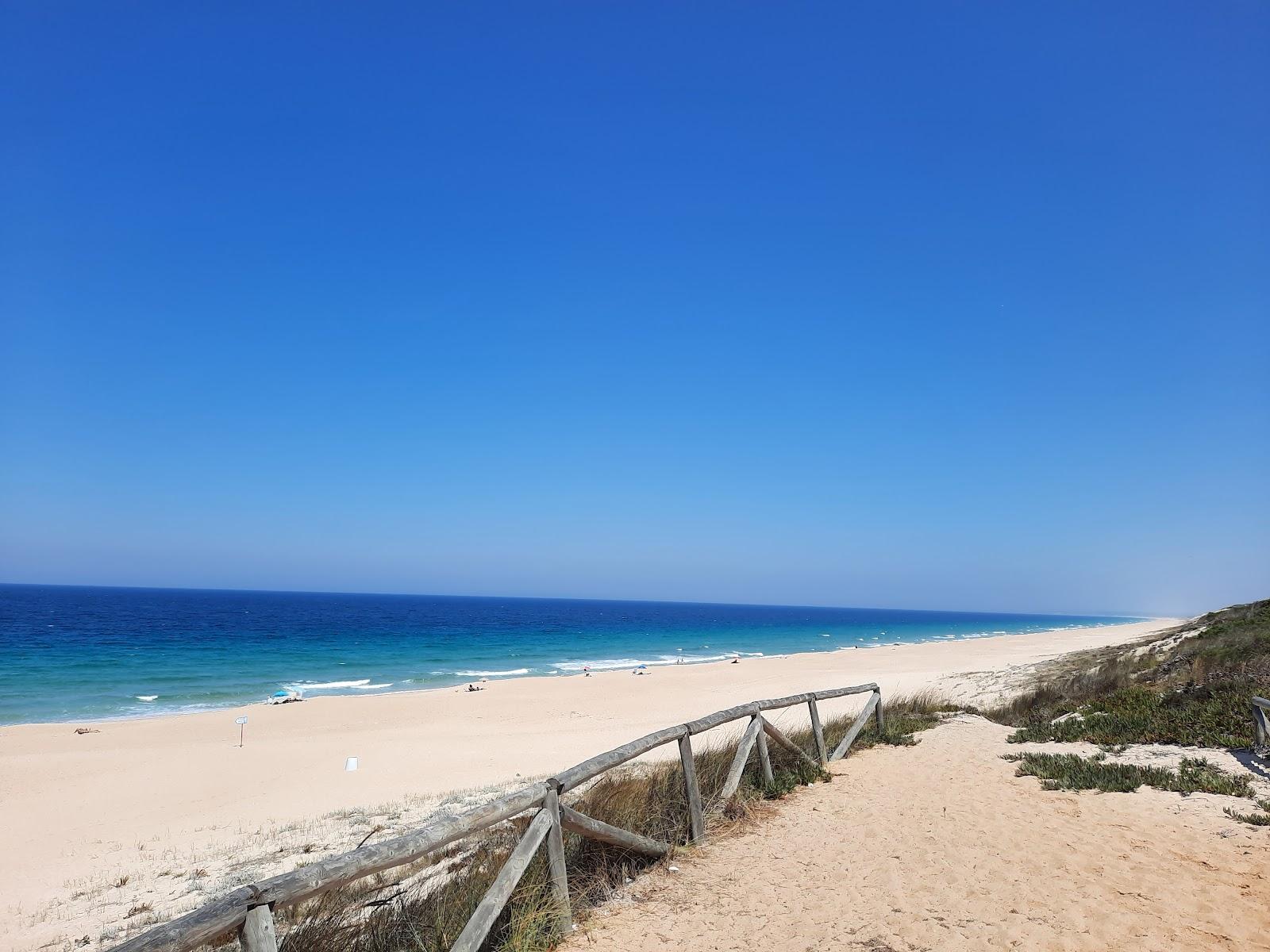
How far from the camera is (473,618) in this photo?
4112 inches

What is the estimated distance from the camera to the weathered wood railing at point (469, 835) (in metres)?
3.17

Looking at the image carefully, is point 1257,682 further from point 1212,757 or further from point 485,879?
point 485,879

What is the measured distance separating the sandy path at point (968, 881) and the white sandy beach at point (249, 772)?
5971mm

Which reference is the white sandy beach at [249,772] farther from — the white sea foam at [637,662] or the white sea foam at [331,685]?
the white sea foam at [637,662]

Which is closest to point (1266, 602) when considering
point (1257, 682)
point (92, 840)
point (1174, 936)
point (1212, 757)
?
point (1257, 682)

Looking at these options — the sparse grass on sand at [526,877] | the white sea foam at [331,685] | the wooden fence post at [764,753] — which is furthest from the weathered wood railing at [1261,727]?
the white sea foam at [331,685]

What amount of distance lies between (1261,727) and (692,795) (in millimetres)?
7923

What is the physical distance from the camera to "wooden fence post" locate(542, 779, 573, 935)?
5.13 m

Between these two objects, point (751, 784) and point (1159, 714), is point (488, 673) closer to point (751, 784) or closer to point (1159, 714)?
point (751, 784)

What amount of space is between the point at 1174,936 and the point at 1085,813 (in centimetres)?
296

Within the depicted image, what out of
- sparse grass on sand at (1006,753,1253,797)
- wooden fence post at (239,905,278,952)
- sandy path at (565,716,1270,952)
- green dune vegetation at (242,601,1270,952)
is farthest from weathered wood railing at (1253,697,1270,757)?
wooden fence post at (239,905,278,952)

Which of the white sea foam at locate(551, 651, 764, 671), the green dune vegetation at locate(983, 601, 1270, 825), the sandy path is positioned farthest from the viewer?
the white sea foam at locate(551, 651, 764, 671)

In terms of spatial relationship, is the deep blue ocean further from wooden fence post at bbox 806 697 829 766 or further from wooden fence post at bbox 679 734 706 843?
wooden fence post at bbox 679 734 706 843

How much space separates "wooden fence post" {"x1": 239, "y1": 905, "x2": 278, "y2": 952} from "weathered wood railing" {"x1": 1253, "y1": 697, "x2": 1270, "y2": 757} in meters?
11.4
